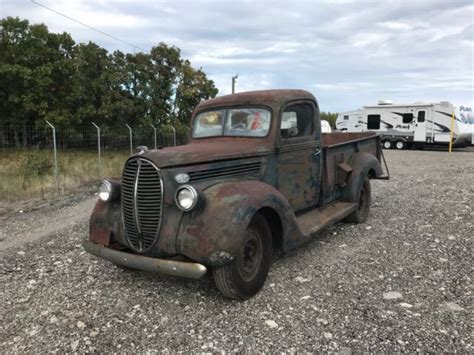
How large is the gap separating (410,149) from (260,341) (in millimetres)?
22573

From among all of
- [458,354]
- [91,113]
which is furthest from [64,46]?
[458,354]

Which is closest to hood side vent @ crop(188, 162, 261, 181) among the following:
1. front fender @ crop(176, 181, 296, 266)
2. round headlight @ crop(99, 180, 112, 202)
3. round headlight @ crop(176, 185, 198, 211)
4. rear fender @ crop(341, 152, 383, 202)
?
front fender @ crop(176, 181, 296, 266)

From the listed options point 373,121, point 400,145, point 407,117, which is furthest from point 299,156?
point 373,121

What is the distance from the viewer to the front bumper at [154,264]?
337cm

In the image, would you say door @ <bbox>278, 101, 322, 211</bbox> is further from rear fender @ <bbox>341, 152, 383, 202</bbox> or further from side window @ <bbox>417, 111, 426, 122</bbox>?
side window @ <bbox>417, 111, 426, 122</bbox>

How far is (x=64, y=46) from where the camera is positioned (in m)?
20.8

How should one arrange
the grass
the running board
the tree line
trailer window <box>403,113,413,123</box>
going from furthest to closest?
trailer window <box>403,113,413,123</box> < the tree line < the grass < the running board

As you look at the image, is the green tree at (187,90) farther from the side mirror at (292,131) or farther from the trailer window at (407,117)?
the side mirror at (292,131)

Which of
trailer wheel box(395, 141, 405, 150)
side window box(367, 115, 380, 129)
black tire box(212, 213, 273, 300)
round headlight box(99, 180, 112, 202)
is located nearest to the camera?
black tire box(212, 213, 273, 300)

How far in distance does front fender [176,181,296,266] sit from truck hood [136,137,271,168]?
0.36m

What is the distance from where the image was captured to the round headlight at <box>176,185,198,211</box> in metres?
3.48

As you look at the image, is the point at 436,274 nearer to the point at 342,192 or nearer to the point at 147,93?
the point at 342,192

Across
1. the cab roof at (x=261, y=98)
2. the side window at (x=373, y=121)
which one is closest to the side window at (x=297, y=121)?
the cab roof at (x=261, y=98)

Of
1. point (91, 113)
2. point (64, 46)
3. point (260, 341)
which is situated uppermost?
point (64, 46)
